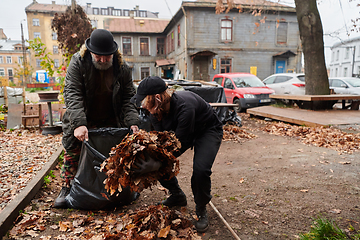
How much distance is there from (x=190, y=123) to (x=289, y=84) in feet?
37.8

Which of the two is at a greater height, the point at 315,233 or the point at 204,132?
the point at 204,132

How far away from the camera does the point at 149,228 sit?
245 cm

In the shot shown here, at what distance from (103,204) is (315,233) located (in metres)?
2.18

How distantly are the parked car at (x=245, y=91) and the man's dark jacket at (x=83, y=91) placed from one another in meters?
8.47

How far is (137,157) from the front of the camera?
7.68 ft

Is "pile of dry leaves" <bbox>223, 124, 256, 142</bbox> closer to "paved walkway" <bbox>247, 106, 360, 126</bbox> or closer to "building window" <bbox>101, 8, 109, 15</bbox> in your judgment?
"paved walkway" <bbox>247, 106, 360, 126</bbox>

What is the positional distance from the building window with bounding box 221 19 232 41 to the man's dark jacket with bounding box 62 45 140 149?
22120mm

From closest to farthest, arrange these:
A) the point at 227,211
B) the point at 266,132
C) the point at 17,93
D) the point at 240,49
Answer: the point at 227,211 → the point at 266,132 → the point at 17,93 → the point at 240,49

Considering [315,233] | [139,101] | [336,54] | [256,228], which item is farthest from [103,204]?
[336,54]

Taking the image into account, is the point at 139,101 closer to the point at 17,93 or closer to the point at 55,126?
the point at 55,126

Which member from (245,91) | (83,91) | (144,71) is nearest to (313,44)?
(245,91)

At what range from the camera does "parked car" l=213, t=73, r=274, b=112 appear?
11.2 meters

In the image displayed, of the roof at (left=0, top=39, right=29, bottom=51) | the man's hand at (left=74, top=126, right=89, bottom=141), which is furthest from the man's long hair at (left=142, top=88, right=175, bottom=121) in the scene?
the roof at (left=0, top=39, right=29, bottom=51)

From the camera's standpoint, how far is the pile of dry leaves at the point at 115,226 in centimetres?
241
